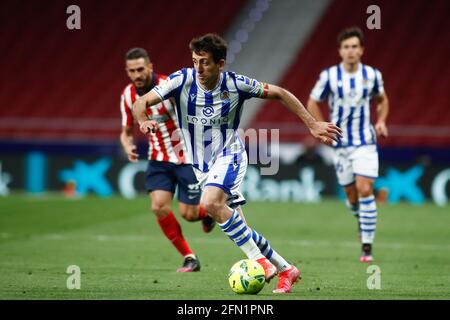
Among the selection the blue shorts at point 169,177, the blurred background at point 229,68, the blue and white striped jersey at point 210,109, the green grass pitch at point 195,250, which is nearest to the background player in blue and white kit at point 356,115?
the green grass pitch at point 195,250

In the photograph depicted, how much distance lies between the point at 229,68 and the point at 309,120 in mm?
18812

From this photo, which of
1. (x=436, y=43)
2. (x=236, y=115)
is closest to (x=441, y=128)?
(x=436, y=43)

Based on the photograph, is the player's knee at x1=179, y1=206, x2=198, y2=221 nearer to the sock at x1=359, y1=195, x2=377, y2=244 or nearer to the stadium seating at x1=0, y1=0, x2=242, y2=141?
the sock at x1=359, y1=195, x2=377, y2=244

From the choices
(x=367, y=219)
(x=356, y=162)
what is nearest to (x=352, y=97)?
(x=356, y=162)

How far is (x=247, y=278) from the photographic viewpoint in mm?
7488

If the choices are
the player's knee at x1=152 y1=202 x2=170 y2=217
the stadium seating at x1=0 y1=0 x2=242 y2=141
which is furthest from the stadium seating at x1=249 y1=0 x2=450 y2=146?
the player's knee at x1=152 y1=202 x2=170 y2=217

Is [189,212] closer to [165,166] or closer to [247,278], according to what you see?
[165,166]

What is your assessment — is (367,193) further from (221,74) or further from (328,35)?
(328,35)

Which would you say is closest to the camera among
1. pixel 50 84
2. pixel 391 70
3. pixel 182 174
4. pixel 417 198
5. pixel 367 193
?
pixel 182 174

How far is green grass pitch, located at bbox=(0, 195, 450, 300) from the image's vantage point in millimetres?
7926

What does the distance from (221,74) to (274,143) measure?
13813 millimetres

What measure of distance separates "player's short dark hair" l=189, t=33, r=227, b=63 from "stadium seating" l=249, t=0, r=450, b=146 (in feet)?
49.4

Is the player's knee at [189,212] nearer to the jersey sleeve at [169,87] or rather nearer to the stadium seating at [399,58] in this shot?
the jersey sleeve at [169,87]

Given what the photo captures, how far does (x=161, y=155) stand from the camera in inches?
395
